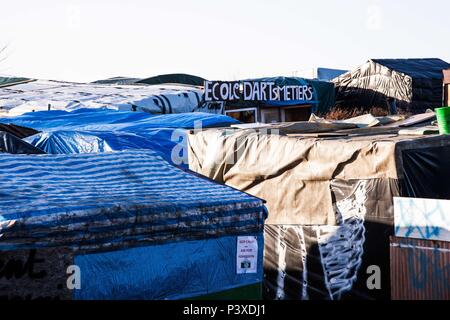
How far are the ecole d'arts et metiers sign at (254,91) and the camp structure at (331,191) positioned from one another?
1181 cm

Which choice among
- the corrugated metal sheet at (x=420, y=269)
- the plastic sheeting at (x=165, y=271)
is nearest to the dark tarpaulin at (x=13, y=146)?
the plastic sheeting at (x=165, y=271)

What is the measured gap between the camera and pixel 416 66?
95.8 ft

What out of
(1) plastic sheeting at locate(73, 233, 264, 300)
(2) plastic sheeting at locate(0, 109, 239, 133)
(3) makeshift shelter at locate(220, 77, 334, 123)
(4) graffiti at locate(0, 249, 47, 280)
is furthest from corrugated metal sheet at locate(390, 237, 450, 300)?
(3) makeshift shelter at locate(220, 77, 334, 123)

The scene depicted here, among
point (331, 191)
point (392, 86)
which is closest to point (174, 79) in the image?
point (392, 86)

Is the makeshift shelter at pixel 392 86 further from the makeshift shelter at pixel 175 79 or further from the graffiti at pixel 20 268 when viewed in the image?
the graffiti at pixel 20 268

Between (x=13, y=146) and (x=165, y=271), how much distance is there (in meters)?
4.42

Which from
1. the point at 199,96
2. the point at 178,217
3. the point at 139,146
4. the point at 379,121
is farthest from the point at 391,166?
the point at 199,96

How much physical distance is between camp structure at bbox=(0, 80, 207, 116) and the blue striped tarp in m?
12.9

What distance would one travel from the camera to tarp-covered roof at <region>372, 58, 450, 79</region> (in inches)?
1099

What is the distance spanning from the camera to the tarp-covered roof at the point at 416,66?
2791cm

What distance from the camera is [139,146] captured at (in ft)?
37.3

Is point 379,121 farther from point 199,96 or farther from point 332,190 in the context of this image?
point 199,96

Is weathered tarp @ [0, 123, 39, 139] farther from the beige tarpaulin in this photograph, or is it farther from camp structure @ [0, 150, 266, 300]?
camp structure @ [0, 150, 266, 300]
